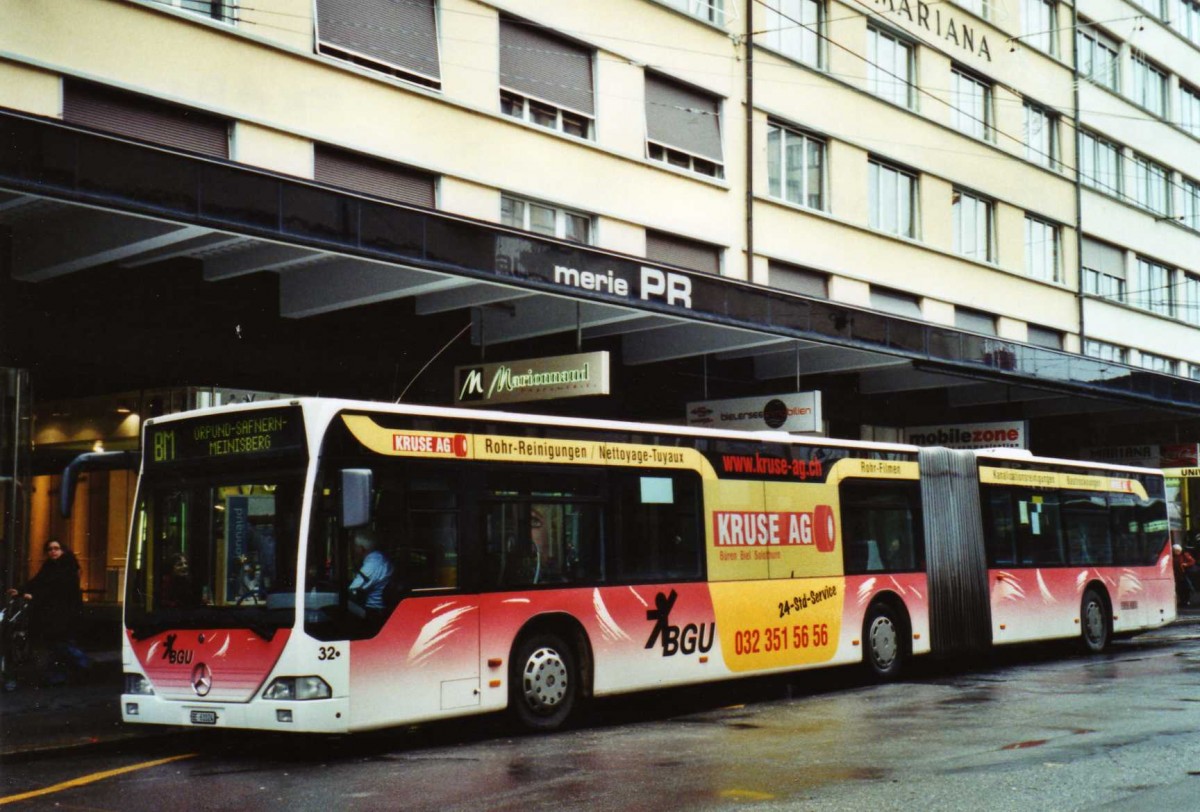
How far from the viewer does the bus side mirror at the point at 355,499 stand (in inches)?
387

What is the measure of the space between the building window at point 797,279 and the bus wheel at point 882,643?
9426 millimetres

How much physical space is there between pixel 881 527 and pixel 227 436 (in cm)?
805

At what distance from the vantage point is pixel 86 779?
9555 millimetres

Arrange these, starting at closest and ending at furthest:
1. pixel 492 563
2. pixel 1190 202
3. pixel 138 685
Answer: pixel 138 685 < pixel 492 563 < pixel 1190 202

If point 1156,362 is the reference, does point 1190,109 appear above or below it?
above

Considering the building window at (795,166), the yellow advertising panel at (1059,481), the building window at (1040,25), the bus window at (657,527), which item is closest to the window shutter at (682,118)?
the building window at (795,166)

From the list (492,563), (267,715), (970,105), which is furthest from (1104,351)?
(267,715)

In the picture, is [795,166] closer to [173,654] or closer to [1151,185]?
[173,654]

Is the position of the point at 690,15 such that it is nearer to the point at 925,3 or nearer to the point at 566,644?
the point at 925,3

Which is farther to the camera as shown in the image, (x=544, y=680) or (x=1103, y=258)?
(x=1103, y=258)

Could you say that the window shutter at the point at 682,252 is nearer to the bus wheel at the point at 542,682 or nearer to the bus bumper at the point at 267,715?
the bus wheel at the point at 542,682

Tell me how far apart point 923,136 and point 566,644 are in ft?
65.4

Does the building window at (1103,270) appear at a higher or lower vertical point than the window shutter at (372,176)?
higher

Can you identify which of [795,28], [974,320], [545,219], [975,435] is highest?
[795,28]
